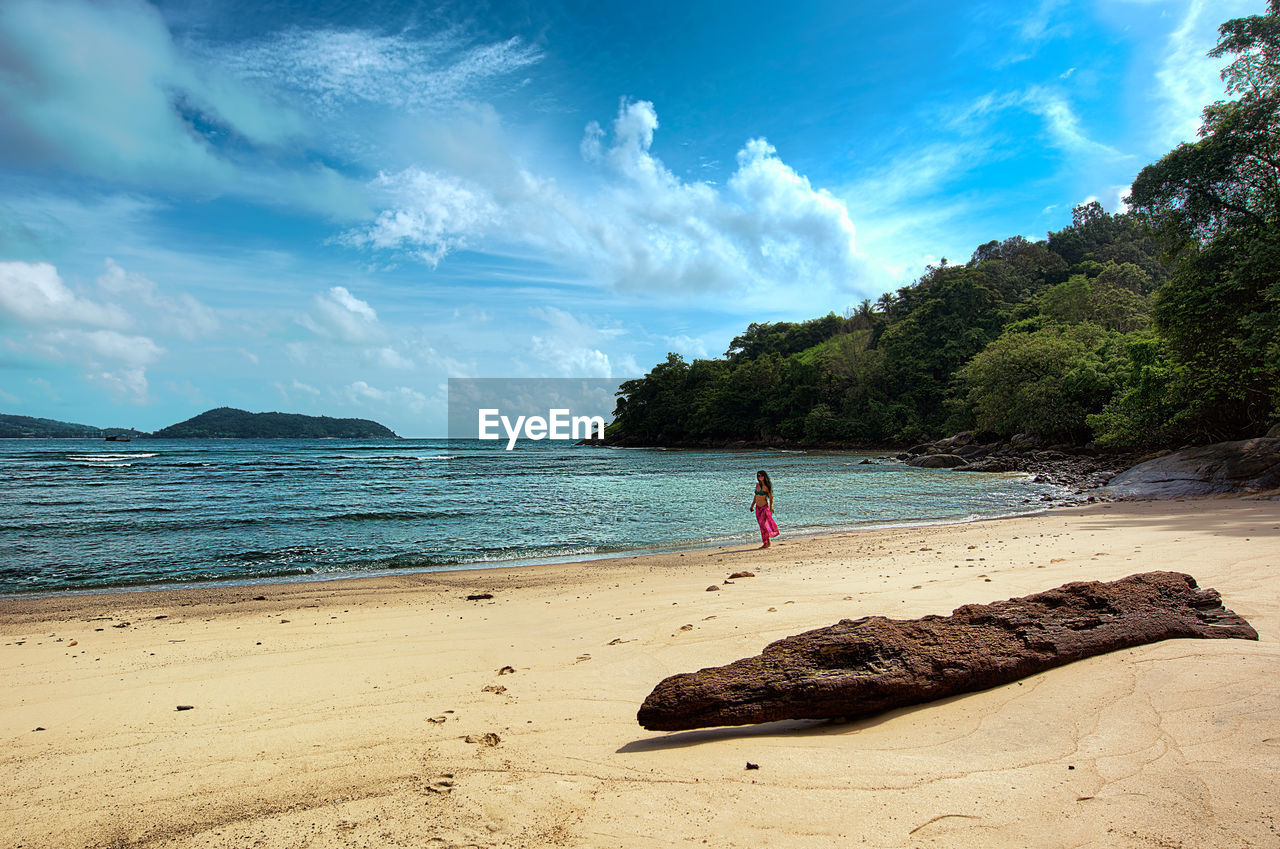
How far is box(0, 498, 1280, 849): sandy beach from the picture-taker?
261 cm

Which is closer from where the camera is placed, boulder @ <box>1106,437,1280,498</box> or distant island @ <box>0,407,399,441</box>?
boulder @ <box>1106,437,1280,498</box>

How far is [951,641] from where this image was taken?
12.8ft

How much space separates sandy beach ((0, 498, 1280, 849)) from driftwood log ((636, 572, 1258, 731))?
13cm

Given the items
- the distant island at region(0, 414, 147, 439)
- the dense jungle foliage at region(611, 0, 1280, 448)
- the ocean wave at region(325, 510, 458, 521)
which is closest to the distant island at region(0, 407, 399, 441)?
the distant island at region(0, 414, 147, 439)

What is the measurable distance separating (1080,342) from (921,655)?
49.4 m

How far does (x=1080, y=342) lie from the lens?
4247cm

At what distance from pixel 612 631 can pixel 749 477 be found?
27.6m

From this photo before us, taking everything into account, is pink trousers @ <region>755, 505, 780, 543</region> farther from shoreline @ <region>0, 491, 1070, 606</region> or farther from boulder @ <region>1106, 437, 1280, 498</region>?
boulder @ <region>1106, 437, 1280, 498</region>

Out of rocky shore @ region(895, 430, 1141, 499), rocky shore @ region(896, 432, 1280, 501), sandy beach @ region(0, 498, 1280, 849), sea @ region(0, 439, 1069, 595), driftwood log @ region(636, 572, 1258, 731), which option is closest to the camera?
sandy beach @ region(0, 498, 1280, 849)

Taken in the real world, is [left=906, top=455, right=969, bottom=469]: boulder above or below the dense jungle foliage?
below

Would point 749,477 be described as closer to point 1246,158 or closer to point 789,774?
point 1246,158

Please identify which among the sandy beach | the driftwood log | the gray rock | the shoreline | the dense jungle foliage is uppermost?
the dense jungle foliage

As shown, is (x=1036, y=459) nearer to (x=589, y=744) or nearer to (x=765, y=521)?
(x=765, y=521)

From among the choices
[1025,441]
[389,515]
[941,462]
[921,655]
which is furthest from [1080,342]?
[921,655]
